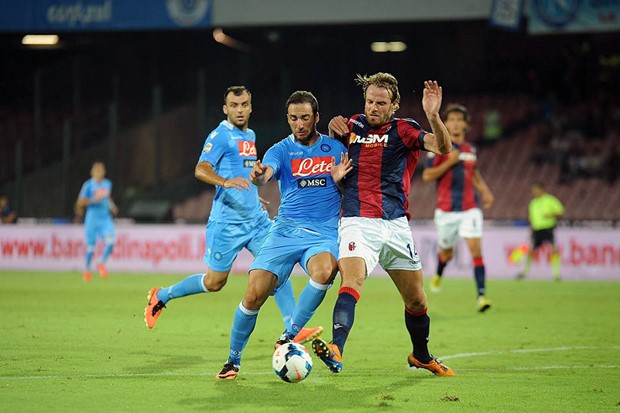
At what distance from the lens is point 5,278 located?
19797mm

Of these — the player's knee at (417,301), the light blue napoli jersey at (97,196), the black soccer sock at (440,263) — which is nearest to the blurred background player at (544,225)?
the black soccer sock at (440,263)

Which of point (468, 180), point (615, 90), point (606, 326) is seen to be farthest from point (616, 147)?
point (606, 326)

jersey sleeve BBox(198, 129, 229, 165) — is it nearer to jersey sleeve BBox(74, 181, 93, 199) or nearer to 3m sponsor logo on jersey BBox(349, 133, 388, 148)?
3m sponsor logo on jersey BBox(349, 133, 388, 148)

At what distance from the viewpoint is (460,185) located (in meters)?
14.0

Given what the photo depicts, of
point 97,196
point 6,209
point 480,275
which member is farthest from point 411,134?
point 6,209

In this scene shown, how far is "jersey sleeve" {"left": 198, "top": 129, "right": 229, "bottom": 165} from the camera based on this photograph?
362 inches

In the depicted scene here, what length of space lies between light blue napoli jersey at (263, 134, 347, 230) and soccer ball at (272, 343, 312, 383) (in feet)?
4.24

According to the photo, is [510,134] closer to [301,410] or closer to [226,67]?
[226,67]

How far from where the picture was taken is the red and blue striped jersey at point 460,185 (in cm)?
1391

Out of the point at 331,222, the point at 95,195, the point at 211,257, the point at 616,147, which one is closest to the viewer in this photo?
the point at 331,222

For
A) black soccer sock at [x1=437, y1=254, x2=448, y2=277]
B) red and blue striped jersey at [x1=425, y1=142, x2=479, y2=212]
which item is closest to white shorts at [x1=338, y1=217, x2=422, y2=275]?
red and blue striped jersey at [x1=425, y1=142, x2=479, y2=212]

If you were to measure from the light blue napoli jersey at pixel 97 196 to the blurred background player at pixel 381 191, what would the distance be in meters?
12.9

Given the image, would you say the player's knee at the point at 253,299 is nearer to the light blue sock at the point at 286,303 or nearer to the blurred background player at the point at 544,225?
the light blue sock at the point at 286,303

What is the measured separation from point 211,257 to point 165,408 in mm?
3457
